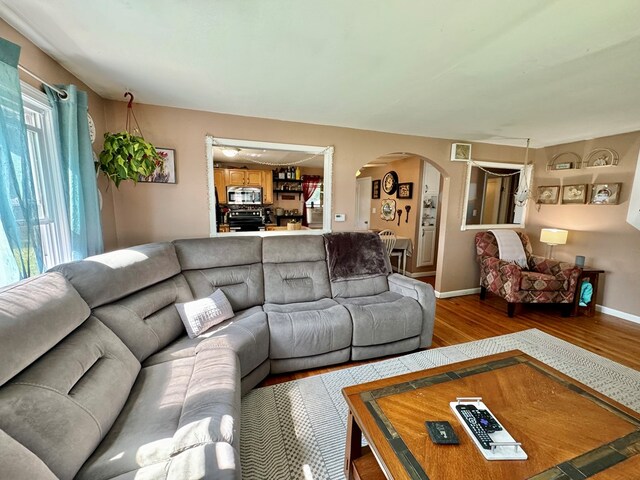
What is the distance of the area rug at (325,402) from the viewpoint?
4.70ft

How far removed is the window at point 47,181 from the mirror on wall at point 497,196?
475cm

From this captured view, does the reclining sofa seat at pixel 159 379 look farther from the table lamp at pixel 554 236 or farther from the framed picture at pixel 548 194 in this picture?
the framed picture at pixel 548 194

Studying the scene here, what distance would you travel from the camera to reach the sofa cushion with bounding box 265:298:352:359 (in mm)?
2051

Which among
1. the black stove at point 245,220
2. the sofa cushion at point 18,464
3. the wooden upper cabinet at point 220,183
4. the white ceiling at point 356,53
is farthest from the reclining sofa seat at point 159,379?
the wooden upper cabinet at point 220,183

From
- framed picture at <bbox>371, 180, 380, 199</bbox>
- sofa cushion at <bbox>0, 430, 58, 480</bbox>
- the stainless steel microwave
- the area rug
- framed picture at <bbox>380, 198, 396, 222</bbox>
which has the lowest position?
the area rug

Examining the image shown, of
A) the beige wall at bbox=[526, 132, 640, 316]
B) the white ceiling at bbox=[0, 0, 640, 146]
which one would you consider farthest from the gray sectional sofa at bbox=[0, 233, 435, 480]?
the beige wall at bbox=[526, 132, 640, 316]

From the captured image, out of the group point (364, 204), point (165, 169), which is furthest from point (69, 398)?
point (364, 204)

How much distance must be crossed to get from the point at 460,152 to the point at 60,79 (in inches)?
165

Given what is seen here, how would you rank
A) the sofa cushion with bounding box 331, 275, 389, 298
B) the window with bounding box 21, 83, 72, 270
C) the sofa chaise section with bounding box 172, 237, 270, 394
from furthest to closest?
the sofa cushion with bounding box 331, 275, 389, 298 < the sofa chaise section with bounding box 172, 237, 270, 394 < the window with bounding box 21, 83, 72, 270

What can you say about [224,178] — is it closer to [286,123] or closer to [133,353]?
[286,123]

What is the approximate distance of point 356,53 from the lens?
1.61 m

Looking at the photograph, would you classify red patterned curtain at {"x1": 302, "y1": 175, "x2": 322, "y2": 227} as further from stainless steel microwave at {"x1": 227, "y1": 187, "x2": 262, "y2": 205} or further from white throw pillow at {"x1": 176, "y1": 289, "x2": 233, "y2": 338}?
white throw pillow at {"x1": 176, "y1": 289, "x2": 233, "y2": 338}

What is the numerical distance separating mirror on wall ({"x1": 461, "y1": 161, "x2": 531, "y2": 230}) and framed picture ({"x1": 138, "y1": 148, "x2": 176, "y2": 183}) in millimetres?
4149

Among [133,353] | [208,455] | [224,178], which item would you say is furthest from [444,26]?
[224,178]
